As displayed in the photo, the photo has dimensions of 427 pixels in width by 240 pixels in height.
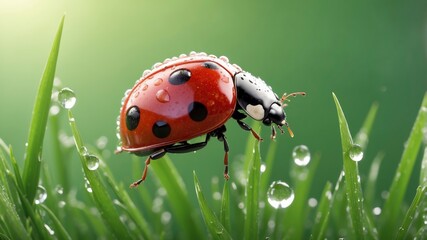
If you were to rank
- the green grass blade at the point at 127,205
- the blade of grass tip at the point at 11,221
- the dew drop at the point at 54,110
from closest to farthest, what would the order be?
the blade of grass tip at the point at 11,221 → the green grass blade at the point at 127,205 → the dew drop at the point at 54,110

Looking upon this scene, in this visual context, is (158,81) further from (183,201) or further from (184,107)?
(183,201)

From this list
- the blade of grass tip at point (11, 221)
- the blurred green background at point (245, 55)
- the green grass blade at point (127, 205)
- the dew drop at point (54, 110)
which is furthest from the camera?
the blurred green background at point (245, 55)

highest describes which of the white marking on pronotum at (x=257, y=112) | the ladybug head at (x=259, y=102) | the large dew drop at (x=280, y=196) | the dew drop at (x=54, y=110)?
the ladybug head at (x=259, y=102)

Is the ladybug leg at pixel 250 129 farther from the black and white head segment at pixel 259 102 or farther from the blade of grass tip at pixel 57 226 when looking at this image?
the blade of grass tip at pixel 57 226

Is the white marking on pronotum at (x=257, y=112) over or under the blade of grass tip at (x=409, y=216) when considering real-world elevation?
over

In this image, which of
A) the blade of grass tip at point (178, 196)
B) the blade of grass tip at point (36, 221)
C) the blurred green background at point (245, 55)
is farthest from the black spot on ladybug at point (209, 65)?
the blurred green background at point (245, 55)

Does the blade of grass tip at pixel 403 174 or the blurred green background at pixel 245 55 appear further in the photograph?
the blurred green background at pixel 245 55

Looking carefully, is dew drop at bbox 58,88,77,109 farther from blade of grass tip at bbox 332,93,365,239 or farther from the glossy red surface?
blade of grass tip at bbox 332,93,365,239
